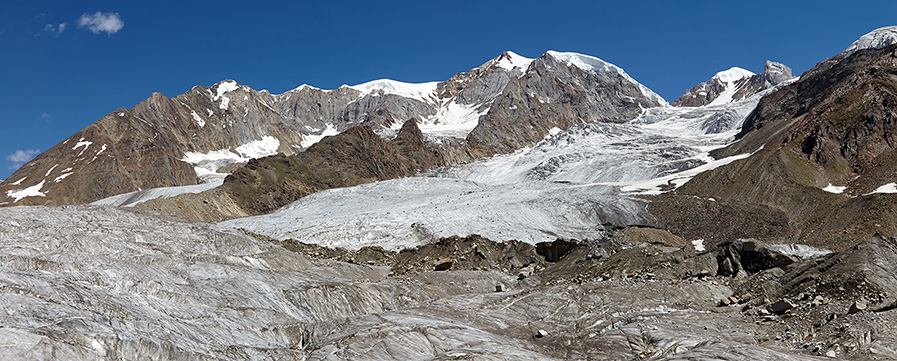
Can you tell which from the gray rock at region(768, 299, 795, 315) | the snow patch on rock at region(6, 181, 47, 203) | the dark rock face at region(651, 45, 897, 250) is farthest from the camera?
the snow patch on rock at region(6, 181, 47, 203)

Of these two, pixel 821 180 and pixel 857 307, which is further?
pixel 821 180

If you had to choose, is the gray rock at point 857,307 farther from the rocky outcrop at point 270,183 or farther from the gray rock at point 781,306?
the rocky outcrop at point 270,183

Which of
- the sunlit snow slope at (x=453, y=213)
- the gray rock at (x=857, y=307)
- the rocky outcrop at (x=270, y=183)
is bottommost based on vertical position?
the gray rock at (x=857, y=307)

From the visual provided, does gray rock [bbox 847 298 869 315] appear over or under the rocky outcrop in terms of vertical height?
under

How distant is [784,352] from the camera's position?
1992 centimetres

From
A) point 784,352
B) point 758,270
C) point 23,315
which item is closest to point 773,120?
point 758,270

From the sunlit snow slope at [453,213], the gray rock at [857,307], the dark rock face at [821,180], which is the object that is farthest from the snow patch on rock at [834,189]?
the gray rock at [857,307]

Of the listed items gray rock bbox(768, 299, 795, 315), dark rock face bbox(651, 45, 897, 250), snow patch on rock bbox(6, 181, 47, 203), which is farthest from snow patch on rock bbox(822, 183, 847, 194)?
snow patch on rock bbox(6, 181, 47, 203)

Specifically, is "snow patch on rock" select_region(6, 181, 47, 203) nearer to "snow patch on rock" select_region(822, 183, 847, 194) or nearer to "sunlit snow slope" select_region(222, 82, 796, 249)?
"sunlit snow slope" select_region(222, 82, 796, 249)

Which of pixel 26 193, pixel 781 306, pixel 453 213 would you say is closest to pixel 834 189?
pixel 453 213

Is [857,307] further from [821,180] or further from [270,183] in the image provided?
[270,183]

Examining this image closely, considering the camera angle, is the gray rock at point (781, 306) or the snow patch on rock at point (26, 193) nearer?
the gray rock at point (781, 306)

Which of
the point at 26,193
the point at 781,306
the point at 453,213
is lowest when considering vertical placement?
the point at 781,306

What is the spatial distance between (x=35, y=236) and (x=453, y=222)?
47300mm
